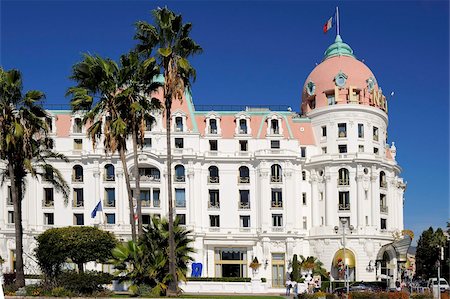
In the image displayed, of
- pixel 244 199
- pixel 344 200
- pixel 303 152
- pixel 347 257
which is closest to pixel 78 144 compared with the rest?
pixel 244 199

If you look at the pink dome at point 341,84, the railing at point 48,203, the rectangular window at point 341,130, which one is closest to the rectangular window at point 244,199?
the rectangular window at point 341,130

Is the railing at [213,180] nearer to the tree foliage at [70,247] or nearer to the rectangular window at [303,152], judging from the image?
the rectangular window at [303,152]

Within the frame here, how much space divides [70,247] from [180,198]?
34.1 m

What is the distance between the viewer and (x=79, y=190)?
78062 millimetres

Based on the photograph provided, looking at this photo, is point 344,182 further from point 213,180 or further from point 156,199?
point 156,199

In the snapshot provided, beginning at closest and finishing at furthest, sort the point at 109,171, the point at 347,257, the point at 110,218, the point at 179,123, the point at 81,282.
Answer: the point at 81,282 → the point at 347,257 → the point at 110,218 → the point at 109,171 → the point at 179,123

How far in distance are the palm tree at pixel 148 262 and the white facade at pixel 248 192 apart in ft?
107

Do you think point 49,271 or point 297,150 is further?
point 297,150

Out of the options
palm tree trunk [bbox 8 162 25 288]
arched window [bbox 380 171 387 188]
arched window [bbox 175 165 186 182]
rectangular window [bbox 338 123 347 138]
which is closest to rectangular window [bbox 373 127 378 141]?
rectangular window [bbox 338 123 347 138]

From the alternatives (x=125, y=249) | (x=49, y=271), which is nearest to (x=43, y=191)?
(x=49, y=271)

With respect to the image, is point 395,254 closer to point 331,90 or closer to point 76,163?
point 331,90

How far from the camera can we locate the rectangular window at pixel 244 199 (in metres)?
78.9

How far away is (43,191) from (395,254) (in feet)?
143

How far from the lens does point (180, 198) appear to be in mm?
77750
